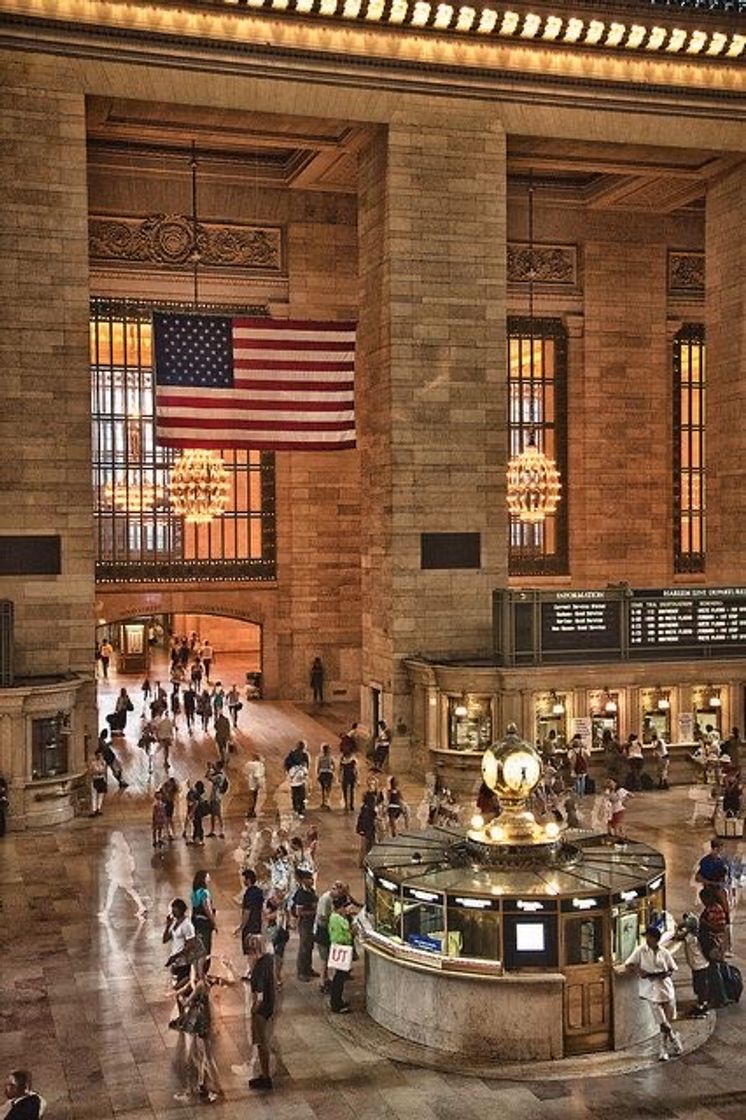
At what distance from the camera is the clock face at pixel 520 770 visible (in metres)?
13.0

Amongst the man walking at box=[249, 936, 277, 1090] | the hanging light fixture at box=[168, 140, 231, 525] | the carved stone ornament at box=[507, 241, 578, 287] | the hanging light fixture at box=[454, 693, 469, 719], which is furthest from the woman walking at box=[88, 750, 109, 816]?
the carved stone ornament at box=[507, 241, 578, 287]

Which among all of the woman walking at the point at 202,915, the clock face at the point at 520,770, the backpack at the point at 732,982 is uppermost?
the clock face at the point at 520,770

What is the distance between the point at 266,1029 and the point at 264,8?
1898 centimetres

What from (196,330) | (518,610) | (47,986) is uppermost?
(196,330)

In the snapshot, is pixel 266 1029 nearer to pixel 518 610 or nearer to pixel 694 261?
pixel 518 610

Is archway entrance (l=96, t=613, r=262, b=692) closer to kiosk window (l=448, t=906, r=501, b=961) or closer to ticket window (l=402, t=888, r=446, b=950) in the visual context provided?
ticket window (l=402, t=888, r=446, b=950)

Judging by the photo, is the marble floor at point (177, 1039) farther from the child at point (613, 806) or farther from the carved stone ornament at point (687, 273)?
the carved stone ornament at point (687, 273)

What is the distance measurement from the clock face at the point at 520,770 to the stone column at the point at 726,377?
17244mm

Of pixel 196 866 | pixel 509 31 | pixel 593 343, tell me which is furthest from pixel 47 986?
pixel 593 343

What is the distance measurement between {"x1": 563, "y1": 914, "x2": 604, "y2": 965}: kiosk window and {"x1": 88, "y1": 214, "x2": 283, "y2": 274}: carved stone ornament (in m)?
23.0

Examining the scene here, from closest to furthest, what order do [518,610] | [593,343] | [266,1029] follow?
[266,1029] < [518,610] < [593,343]

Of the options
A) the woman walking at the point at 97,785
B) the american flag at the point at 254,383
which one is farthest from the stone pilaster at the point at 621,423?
the woman walking at the point at 97,785

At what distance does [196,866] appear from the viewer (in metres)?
18.9

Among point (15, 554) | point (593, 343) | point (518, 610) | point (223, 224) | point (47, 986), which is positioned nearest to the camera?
point (47, 986)
